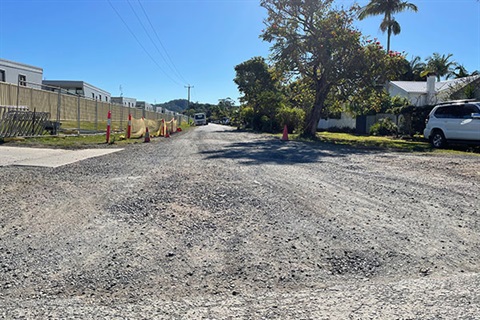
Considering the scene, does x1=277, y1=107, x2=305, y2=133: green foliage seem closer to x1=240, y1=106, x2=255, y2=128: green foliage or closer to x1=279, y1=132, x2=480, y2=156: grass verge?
x1=240, y1=106, x2=255, y2=128: green foliage

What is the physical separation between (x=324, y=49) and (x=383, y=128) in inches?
392

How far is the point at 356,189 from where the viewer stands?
6574 millimetres

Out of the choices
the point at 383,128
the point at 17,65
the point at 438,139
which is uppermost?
the point at 17,65

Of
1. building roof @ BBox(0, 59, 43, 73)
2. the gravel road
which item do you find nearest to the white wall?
building roof @ BBox(0, 59, 43, 73)

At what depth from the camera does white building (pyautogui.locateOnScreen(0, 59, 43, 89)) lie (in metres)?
26.1

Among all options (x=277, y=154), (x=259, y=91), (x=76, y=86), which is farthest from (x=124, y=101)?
(x=277, y=154)

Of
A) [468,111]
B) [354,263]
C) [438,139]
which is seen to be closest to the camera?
[354,263]

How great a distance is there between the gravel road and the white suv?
30.3ft

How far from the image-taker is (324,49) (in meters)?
21.7

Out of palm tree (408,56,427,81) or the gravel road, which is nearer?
the gravel road

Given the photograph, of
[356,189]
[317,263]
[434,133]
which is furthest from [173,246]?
Answer: [434,133]

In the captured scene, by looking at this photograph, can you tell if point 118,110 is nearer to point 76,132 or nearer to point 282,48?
point 76,132

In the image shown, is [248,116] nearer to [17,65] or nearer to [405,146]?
[17,65]

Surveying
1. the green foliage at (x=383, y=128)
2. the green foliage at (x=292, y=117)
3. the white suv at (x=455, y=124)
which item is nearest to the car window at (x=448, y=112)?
the white suv at (x=455, y=124)
